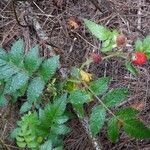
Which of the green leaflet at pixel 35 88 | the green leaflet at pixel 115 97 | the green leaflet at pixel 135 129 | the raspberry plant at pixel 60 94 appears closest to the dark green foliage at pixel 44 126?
the raspberry plant at pixel 60 94

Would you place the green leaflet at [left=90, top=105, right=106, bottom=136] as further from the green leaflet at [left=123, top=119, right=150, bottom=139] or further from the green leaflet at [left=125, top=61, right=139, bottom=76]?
the green leaflet at [left=125, top=61, right=139, bottom=76]

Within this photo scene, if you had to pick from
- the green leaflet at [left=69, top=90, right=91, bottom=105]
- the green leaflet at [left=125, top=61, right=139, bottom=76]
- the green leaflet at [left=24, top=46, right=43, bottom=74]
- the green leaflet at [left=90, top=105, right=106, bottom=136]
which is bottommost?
the green leaflet at [left=90, top=105, right=106, bottom=136]

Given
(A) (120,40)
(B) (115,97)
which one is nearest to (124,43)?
(A) (120,40)

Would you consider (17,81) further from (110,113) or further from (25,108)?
(110,113)

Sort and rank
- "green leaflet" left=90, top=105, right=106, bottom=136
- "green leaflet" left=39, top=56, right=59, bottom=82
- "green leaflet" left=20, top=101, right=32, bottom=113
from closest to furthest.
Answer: "green leaflet" left=90, top=105, right=106, bottom=136 → "green leaflet" left=39, top=56, right=59, bottom=82 → "green leaflet" left=20, top=101, right=32, bottom=113

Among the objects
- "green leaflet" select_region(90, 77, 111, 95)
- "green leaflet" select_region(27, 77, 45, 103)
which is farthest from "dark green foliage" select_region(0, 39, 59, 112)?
"green leaflet" select_region(90, 77, 111, 95)

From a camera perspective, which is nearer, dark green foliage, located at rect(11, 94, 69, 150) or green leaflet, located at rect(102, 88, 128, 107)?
green leaflet, located at rect(102, 88, 128, 107)

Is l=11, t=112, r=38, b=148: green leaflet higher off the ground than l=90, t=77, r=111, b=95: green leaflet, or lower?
lower
